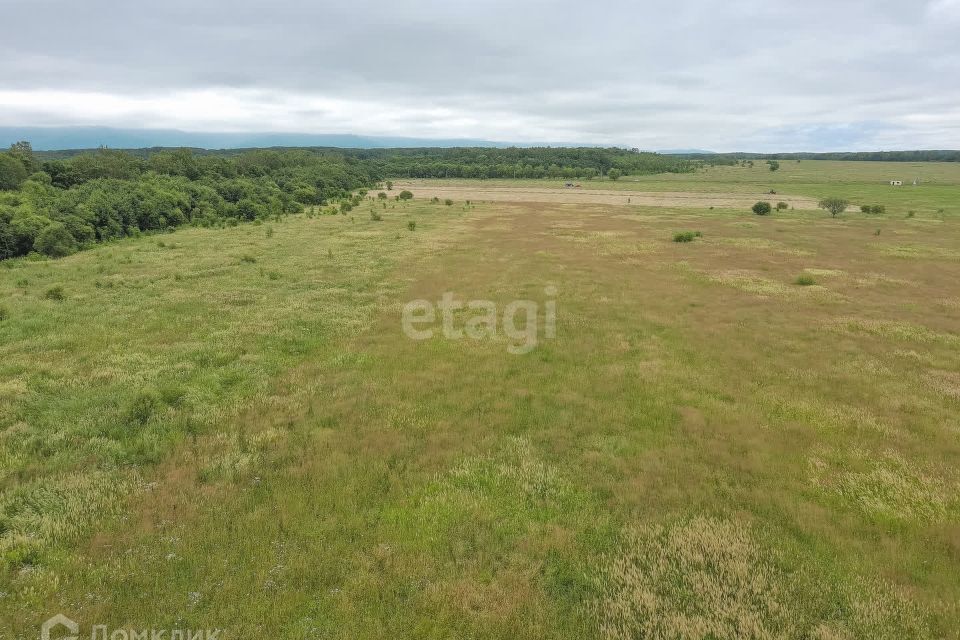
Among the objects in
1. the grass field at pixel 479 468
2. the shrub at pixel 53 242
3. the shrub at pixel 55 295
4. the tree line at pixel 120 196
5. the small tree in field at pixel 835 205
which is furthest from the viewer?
the small tree in field at pixel 835 205

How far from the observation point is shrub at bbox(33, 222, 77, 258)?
4709 centimetres

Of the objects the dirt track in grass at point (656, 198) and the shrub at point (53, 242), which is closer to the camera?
the shrub at point (53, 242)

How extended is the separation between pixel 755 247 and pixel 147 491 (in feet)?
184

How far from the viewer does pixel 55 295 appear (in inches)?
1172

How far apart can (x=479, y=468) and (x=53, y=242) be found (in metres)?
55.3

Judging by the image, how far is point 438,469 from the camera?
13.1m

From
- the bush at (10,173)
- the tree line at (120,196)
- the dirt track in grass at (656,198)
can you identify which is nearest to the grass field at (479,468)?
the tree line at (120,196)

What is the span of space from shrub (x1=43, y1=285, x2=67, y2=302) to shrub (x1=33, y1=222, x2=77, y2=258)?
2281cm

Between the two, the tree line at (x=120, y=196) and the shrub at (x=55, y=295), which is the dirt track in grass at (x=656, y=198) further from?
the shrub at (x=55, y=295)

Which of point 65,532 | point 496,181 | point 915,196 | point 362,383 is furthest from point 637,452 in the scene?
point 496,181

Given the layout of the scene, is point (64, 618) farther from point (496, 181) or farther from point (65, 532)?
point (496, 181)

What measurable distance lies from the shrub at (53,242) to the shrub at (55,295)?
22813 millimetres

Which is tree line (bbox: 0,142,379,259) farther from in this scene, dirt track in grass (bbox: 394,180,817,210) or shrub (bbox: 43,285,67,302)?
dirt track in grass (bbox: 394,180,817,210)

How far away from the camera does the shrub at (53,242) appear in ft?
155
